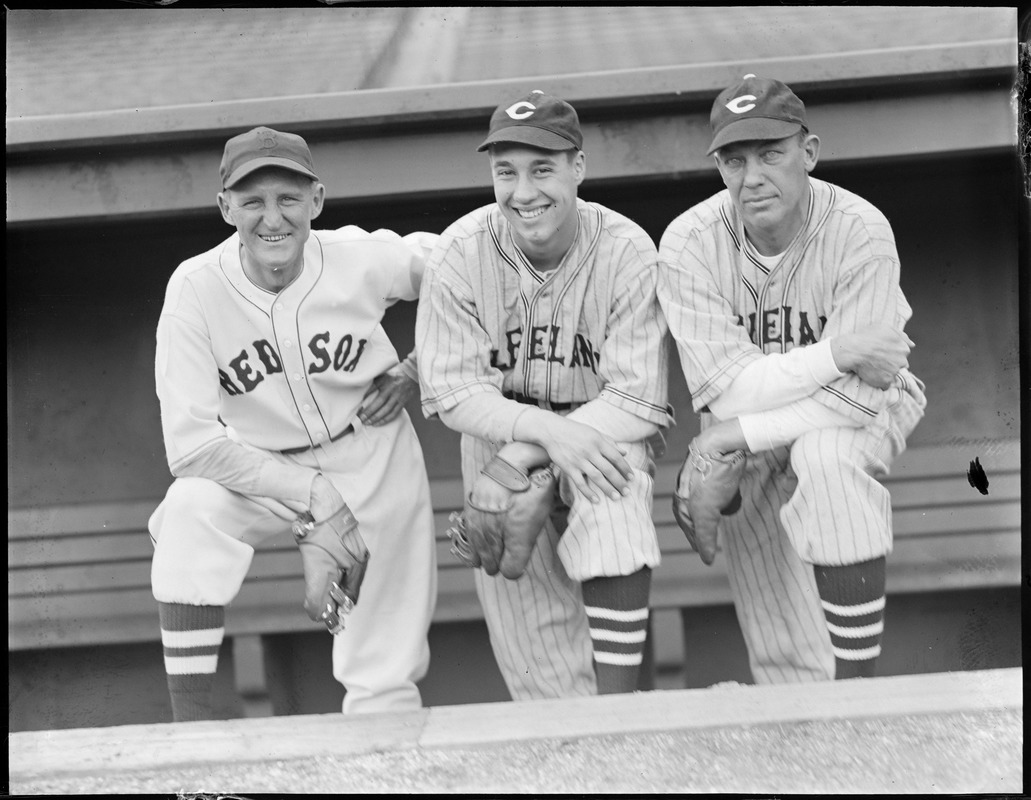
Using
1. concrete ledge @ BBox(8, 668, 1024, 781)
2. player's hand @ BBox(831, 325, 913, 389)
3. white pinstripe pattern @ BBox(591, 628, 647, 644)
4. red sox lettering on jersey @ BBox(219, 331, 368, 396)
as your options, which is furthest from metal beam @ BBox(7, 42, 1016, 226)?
concrete ledge @ BBox(8, 668, 1024, 781)

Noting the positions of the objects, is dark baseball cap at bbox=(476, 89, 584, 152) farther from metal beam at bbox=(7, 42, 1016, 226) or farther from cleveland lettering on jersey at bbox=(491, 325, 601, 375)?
cleveland lettering on jersey at bbox=(491, 325, 601, 375)

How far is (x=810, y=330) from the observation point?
238cm

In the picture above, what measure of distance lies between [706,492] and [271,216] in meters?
1.08

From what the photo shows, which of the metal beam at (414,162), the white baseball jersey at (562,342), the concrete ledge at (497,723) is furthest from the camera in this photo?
the metal beam at (414,162)

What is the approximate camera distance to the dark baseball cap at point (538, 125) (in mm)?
2277

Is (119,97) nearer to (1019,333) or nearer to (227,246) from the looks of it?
(227,246)

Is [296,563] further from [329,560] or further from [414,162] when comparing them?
[414,162]

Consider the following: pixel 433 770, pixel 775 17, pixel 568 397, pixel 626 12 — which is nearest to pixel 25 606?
pixel 433 770

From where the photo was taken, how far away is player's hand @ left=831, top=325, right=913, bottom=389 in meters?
2.25

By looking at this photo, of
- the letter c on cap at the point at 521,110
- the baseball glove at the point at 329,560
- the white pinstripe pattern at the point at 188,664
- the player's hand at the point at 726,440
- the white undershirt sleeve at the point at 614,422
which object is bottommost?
the white pinstripe pattern at the point at 188,664

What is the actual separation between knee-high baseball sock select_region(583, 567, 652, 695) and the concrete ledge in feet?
0.45

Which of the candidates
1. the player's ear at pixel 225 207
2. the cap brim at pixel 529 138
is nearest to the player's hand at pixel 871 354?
the cap brim at pixel 529 138

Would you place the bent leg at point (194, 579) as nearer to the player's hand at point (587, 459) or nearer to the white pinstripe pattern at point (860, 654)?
the player's hand at point (587, 459)

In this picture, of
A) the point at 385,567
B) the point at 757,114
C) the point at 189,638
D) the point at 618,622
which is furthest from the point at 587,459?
the point at 189,638
